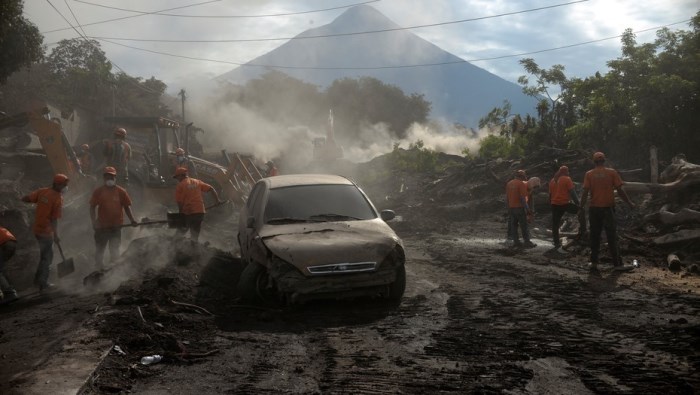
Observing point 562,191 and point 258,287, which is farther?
point 562,191

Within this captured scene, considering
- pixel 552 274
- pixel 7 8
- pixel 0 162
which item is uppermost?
pixel 7 8

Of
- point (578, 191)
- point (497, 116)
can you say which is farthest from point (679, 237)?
point (497, 116)

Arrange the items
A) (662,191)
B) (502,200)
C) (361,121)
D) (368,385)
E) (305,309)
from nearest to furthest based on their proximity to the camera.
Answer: (368,385), (305,309), (662,191), (502,200), (361,121)

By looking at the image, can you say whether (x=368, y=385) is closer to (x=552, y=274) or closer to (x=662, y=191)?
(x=552, y=274)

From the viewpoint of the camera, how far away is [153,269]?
9.88 m

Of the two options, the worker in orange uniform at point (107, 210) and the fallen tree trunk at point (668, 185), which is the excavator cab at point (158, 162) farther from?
the fallen tree trunk at point (668, 185)

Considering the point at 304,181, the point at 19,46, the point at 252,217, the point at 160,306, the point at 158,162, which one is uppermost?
the point at 19,46

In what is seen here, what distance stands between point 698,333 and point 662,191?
10.0m

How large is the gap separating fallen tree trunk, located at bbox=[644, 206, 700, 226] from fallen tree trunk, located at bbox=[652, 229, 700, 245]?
52cm

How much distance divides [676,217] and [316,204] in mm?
8395

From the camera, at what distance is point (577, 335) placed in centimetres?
623

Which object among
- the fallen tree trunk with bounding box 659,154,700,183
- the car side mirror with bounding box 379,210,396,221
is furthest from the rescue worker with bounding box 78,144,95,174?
the fallen tree trunk with bounding box 659,154,700,183

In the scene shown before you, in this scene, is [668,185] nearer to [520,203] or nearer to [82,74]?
[520,203]

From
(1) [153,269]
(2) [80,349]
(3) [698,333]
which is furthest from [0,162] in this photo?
(3) [698,333]
